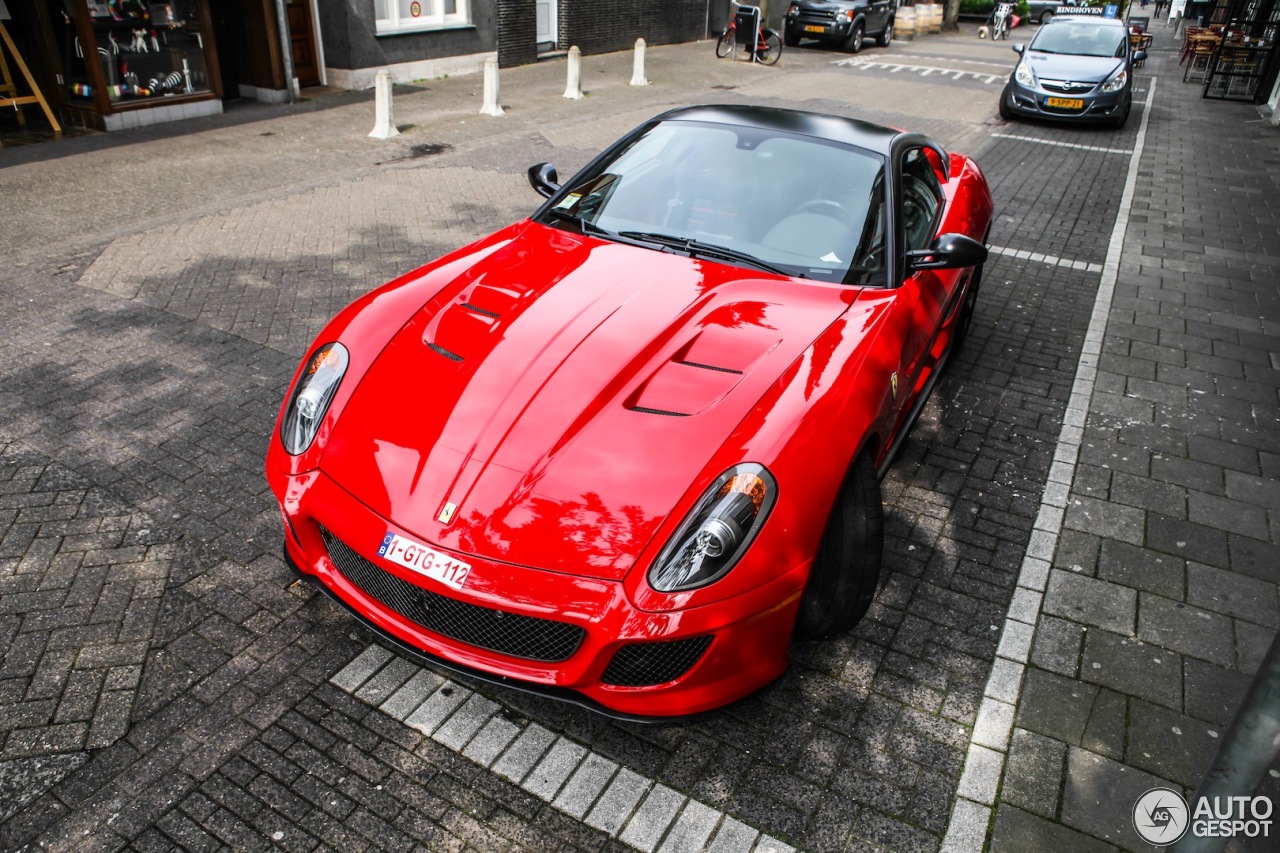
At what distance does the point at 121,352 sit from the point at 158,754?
3.47 m

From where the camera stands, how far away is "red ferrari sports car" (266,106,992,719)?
2.66 meters

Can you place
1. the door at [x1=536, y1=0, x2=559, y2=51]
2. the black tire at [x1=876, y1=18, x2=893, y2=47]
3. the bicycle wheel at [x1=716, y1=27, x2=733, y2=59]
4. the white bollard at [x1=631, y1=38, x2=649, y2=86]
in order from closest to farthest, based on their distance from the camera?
the white bollard at [x1=631, y1=38, x2=649, y2=86]
the door at [x1=536, y1=0, x2=559, y2=51]
the bicycle wheel at [x1=716, y1=27, x2=733, y2=59]
the black tire at [x1=876, y1=18, x2=893, y2=47]

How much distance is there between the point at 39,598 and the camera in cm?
342

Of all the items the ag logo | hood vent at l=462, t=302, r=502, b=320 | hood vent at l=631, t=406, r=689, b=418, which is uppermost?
hood vent at l=462, t=302, r=502, b=320

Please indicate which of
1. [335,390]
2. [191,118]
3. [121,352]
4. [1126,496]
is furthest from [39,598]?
[191,118]

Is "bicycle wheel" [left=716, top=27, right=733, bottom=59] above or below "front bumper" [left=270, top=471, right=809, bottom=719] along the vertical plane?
above

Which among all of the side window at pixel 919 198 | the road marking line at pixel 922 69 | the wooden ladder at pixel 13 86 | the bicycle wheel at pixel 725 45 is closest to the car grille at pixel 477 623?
the side window at pixel 919 198

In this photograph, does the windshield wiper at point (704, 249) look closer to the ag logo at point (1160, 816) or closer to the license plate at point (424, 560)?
the license plate at point (424, 560)

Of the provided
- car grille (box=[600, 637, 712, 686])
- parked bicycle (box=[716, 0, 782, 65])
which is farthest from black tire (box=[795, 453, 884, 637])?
parked bicycle (box=[716, 0, 782, 65])

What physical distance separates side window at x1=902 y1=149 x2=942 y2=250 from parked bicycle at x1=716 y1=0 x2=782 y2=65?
55.6 feet

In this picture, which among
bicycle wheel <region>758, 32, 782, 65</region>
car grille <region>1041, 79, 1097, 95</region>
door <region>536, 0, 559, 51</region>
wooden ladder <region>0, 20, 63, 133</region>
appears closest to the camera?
wooden ladder <region>0, 20, 63, 133</region>

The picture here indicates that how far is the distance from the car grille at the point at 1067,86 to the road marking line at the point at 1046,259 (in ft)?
25.0

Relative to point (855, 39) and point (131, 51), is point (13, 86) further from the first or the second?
point (855, 39)

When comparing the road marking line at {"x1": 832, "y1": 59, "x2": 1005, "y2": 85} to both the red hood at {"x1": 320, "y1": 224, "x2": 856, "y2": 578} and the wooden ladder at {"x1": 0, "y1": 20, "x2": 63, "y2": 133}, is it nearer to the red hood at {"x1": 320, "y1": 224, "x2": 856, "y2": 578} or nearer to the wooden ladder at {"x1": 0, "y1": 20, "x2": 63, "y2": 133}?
the wooden ladder at {"x1": 0, "y1": 20, "x2": 63, "y2": 133}
